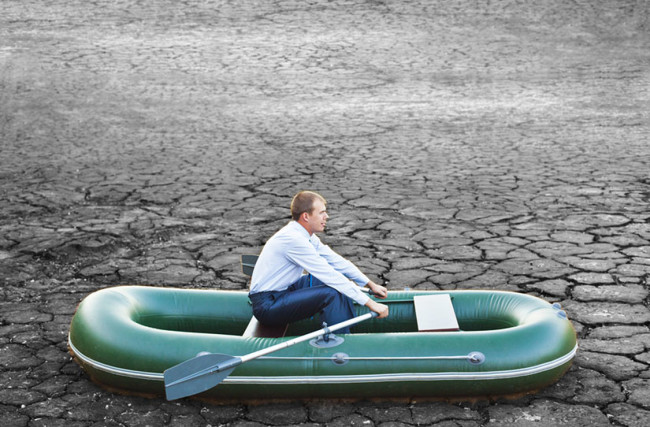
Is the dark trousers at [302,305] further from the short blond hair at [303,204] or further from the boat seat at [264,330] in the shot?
the short blond hair at [303,204]

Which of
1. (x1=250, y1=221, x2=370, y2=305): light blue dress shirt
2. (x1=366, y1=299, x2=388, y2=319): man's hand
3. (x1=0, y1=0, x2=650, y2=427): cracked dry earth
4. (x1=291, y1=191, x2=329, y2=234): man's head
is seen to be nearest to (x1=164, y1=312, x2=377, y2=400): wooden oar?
(x1=0, y1=0, x2=650, y2=427): cracked dry earth

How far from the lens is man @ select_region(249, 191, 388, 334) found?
450cm

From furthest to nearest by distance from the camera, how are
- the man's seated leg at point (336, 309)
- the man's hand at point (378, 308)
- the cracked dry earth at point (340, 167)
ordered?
the cracked dry earth at point (340, 167), the man's seated leg at point (336, 309), the man's hand at point (378, 308)

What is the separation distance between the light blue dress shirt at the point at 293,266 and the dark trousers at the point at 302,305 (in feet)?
0.18

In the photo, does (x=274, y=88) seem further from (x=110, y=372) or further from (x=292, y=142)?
(x=110, y=372)

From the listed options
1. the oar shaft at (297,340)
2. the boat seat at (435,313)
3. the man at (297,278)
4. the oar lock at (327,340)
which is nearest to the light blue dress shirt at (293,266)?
the man at (297,278)

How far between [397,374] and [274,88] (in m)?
11.6

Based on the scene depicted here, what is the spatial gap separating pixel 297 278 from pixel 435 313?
84 centimetres

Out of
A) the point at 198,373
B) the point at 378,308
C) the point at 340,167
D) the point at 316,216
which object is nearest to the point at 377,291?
the point at 378,308

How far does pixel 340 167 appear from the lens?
966cm

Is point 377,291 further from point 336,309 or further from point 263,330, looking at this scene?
point 263,330

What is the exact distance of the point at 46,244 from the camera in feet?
22.7

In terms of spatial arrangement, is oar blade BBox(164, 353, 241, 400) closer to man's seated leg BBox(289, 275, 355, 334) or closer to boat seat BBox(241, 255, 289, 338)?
boat seat BBox(241, 255, 289, 338)

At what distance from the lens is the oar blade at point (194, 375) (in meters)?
3.98
